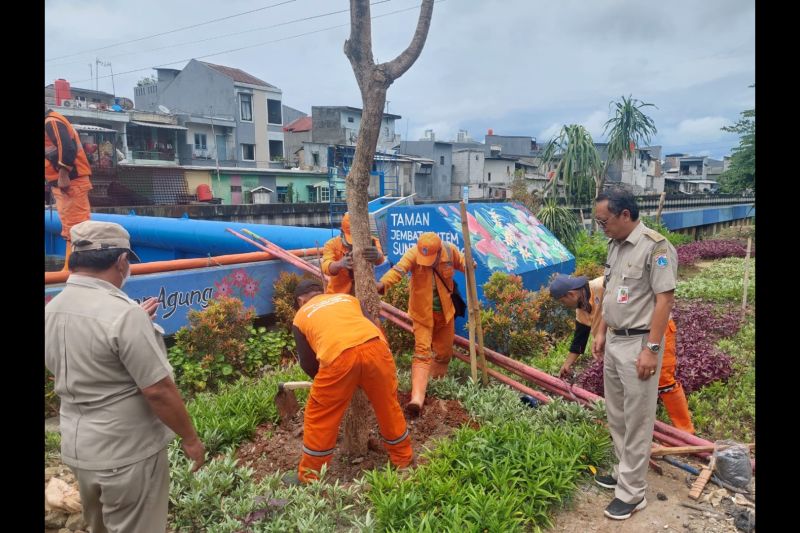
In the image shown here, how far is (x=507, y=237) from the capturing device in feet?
26.5

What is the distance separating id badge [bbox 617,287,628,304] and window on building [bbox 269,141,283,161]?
38820 millimetres

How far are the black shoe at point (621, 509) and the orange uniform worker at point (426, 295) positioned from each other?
1685mm

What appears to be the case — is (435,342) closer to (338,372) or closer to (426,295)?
(426,295)

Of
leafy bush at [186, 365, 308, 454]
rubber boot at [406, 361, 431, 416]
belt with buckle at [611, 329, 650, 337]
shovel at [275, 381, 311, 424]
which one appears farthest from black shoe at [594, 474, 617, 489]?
leafy bush at [186, 365, 308, 454]

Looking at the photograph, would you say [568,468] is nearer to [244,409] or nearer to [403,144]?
[244,409]

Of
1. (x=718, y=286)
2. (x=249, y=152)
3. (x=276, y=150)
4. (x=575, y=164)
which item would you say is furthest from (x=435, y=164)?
(x=718, y=286)

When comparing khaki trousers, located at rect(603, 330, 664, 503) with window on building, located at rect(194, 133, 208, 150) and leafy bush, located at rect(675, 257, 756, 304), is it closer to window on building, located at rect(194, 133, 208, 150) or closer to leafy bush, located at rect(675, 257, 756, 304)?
leafy bush, located at rect(675, 257, 756, 304)

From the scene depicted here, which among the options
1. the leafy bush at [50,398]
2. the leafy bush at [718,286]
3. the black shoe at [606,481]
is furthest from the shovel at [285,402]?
the leafy bush at [718,286]

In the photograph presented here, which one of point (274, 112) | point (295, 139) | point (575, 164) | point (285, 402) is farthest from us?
point (295, 139)

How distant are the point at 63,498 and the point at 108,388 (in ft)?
5.30

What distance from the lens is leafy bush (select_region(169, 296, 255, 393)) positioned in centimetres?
543

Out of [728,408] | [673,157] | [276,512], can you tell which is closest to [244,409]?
[276,512]
